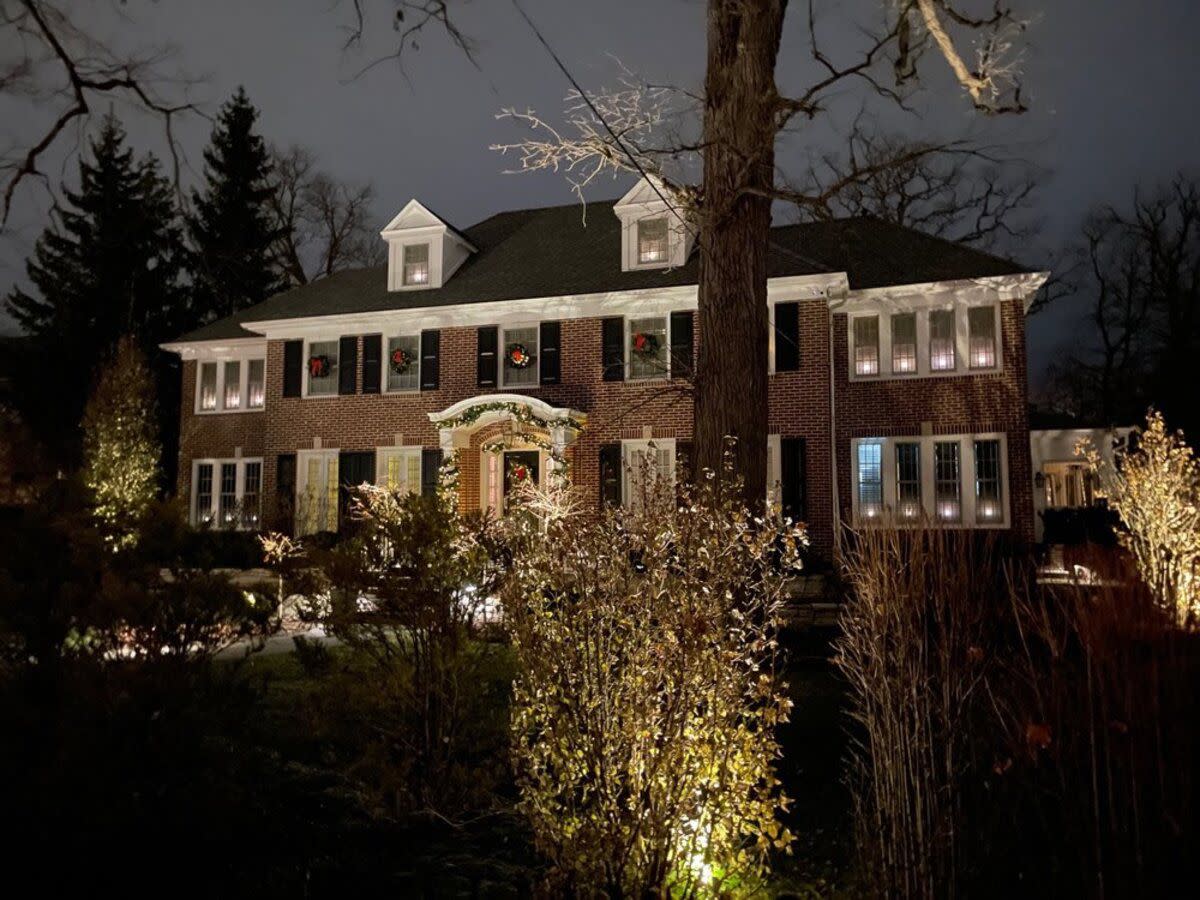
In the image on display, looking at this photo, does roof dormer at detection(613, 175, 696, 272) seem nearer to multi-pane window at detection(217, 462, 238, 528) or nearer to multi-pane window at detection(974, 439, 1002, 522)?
multi-pane window at detection(974, 439, 1002, 522)

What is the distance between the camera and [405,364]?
63.2ft

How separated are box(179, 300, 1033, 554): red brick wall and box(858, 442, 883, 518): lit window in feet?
1.05

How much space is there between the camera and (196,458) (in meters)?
21.8

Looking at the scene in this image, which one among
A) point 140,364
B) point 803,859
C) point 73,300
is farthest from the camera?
point 73,300

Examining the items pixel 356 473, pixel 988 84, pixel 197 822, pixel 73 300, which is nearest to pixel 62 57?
pixel 197 822

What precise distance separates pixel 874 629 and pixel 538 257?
1763 centimetres

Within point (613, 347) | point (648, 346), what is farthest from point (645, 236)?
point (648, 346)

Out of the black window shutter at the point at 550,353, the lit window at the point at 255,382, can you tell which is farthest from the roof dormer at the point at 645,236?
the lit window at the point at 255,382

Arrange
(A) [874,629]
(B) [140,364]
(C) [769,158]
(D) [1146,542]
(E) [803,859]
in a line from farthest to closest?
1. (B) [140,364]
2. (D) [1146,542]
3. (C) [769,158]
4. (E) [803,859]
5. (A) [874,629]

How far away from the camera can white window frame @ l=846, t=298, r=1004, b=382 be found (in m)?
16.3

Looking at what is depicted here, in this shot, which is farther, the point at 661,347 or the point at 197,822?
the point at 661,347

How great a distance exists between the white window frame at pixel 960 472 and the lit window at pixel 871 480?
0.28 ft

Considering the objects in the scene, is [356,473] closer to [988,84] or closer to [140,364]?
[140,364]

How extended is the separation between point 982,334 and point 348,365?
13.3 meters
